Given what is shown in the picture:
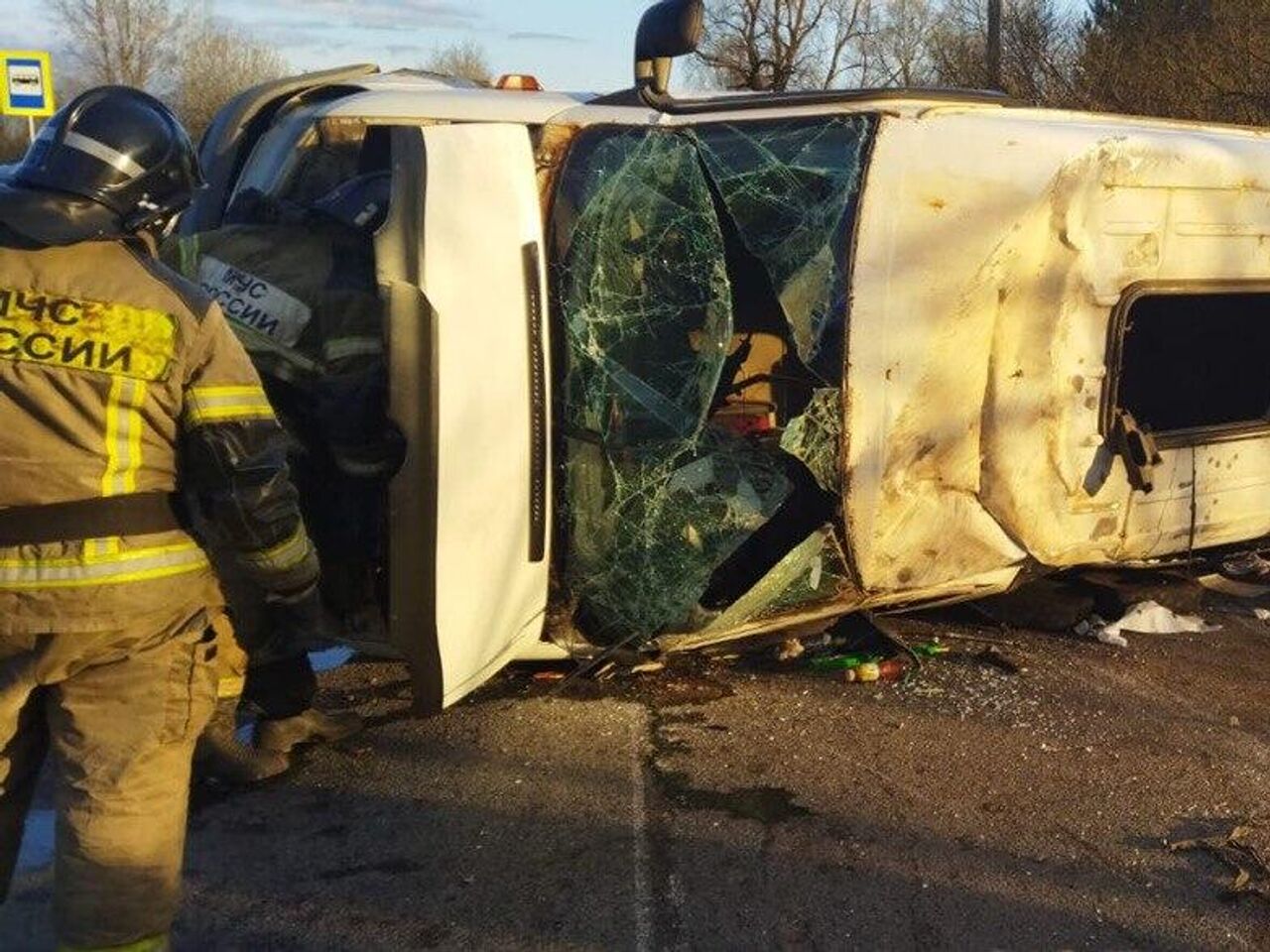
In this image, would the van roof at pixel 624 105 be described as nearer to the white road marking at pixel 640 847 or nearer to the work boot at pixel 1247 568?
the white road marking at pixel 640 847

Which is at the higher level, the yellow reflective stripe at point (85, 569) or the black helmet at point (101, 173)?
the black helmet at point (101, 173)

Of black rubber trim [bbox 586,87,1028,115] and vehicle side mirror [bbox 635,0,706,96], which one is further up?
vehicle side mirror [bbox 635,0,706,96]

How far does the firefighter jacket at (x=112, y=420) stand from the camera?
2357 mm

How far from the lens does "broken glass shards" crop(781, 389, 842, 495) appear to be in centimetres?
374

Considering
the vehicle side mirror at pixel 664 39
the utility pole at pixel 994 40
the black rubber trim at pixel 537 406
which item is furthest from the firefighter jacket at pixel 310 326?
the utility pole at pixel 994 40

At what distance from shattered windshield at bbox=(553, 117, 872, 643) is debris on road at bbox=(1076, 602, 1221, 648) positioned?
Answer: 4.57 feet

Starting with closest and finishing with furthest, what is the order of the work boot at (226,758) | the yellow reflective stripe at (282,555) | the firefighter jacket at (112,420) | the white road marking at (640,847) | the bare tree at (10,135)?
the firefighter jacket at (112,420) → the yellow reflective stripe at (282,555) → the white road marking at (640,847) → the work boot at (226,758) → the bare tree at (10,135)

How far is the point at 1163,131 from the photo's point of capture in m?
4.23

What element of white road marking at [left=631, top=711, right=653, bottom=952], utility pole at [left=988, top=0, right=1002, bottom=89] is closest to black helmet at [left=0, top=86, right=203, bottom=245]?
white road marking at [left=631, top=711, right=653, bottom=952]

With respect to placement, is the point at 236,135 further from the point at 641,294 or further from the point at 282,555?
the point at 282,555

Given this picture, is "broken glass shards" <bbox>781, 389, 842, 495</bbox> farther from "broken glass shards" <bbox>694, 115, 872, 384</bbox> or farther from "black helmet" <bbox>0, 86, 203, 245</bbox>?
"black helmet" <bbox>0, 86, 203, 245</bbox>

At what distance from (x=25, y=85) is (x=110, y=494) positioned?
11669 mm

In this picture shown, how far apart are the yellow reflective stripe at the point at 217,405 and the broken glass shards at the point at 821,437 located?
1.71 meters

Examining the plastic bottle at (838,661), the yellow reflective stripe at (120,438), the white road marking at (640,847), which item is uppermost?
the yellow reflective stripe at (120,438)
